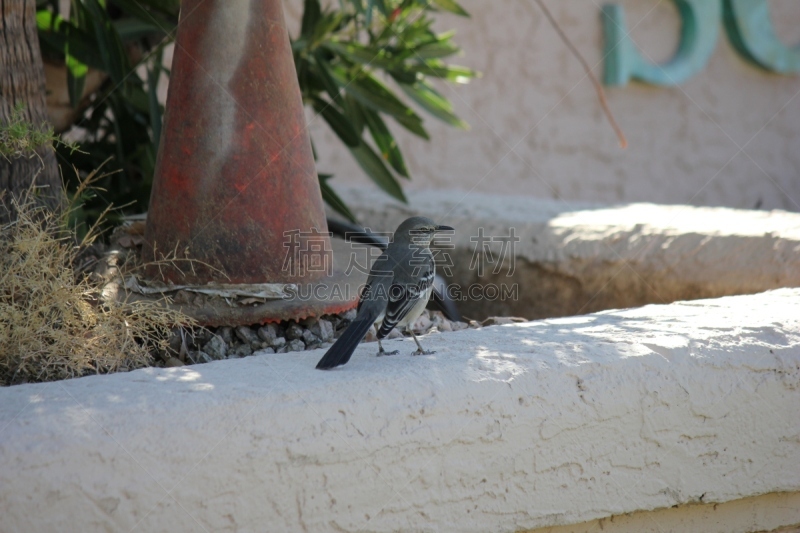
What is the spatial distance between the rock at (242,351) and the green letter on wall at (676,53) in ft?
17.8

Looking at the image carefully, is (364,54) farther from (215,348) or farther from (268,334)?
(215,348)

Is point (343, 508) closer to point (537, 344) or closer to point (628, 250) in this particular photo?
point (537, 344)

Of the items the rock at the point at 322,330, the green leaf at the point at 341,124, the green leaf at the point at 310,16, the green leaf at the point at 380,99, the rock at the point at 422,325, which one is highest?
the green leaf at the point at 310,16

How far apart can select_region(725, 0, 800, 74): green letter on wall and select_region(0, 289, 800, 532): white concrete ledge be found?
19.2 ft

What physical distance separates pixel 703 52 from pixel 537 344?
608cm

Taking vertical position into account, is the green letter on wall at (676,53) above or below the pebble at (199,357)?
above

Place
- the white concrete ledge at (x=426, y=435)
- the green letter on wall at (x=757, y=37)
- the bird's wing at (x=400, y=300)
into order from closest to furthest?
the white concrete ledge at (x=426, y=435) < the bird's wing at (x=400, y=300) < the green letter on wall at (x=757, y=37)

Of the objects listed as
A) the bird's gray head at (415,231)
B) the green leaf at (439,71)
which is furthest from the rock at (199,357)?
the green leaf at (439,71)

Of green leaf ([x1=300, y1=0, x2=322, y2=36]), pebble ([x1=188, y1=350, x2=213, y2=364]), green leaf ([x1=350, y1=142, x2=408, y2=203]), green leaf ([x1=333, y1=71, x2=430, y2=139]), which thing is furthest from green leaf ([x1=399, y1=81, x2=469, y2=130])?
pebble ([x1=188, y1=350, x2=213, y2=364])

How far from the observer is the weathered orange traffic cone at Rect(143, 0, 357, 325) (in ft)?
9.73

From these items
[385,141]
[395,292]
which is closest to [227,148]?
[395,292]

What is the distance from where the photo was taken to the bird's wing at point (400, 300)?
2887 millimetres

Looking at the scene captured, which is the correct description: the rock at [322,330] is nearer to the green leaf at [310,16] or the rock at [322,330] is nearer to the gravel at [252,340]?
the gravel at [252,340]

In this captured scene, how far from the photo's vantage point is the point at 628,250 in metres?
4.19
